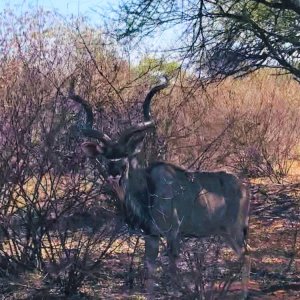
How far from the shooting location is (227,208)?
7660 mm

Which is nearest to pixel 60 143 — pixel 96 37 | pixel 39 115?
pixel 39 115

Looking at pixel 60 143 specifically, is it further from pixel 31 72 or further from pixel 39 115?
pixel 31 72

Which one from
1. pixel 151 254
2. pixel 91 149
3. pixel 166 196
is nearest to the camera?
pixel 91 149

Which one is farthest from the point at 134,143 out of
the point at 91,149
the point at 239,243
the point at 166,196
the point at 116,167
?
the point at 239,243

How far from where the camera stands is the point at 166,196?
7293 mm

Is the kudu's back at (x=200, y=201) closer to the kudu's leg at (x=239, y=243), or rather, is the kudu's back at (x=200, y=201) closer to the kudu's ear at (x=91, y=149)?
the kudu's leg at (x=239, y=243)

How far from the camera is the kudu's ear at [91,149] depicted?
6688mm

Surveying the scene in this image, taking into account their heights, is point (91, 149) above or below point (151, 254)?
above

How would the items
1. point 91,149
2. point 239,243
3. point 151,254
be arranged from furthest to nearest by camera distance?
point 239,243 → point 151,254 → point 91,149

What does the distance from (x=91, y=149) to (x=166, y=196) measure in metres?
0.99

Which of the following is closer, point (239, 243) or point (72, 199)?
point (72, 199)

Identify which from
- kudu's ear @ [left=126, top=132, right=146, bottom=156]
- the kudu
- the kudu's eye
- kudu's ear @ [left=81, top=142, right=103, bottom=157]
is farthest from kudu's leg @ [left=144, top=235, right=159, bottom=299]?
kudu's ear @ [left=81, top=142, right=103, bottom=157]

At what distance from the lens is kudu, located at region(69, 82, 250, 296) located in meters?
6.85

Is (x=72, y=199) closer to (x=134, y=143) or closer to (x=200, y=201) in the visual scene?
(x=134, y=143)
